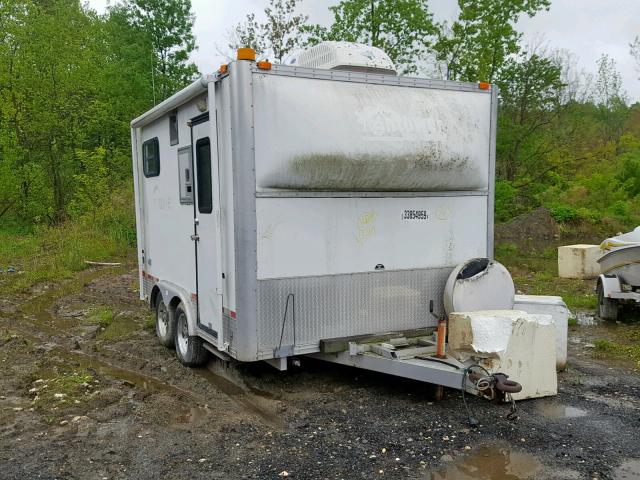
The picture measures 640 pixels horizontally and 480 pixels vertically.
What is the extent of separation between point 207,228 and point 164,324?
2399mm

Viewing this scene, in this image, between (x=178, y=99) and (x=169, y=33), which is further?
(x=169, y=33)

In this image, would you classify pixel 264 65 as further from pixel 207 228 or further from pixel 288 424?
pixel 288 424

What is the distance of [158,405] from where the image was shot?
576cm

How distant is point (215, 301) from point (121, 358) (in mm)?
2417

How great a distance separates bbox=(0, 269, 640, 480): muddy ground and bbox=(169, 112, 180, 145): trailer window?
2709 millimetres

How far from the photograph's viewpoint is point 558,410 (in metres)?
5.34

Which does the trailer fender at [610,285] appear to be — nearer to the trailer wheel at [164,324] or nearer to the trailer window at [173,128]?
the trailer wheel at [164,324]

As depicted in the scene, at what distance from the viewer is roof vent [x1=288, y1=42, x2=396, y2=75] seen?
5852 millimetres

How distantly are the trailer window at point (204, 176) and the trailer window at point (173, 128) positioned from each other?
815 mm

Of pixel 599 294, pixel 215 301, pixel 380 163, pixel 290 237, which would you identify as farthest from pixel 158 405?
pixel 599 294

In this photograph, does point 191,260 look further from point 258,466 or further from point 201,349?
point 258,466

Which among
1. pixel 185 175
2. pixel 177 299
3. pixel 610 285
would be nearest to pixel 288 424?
pixel 177 299

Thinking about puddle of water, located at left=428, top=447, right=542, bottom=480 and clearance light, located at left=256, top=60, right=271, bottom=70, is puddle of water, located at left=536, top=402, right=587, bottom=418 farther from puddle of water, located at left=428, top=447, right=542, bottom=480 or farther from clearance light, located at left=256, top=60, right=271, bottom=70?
clearance light, located at left=256, top=60, right=271, bottom=70

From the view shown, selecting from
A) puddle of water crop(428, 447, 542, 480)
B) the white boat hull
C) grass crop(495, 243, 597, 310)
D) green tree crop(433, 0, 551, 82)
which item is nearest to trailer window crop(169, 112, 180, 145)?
puddle of water crop(428, 447, 542, 480)
